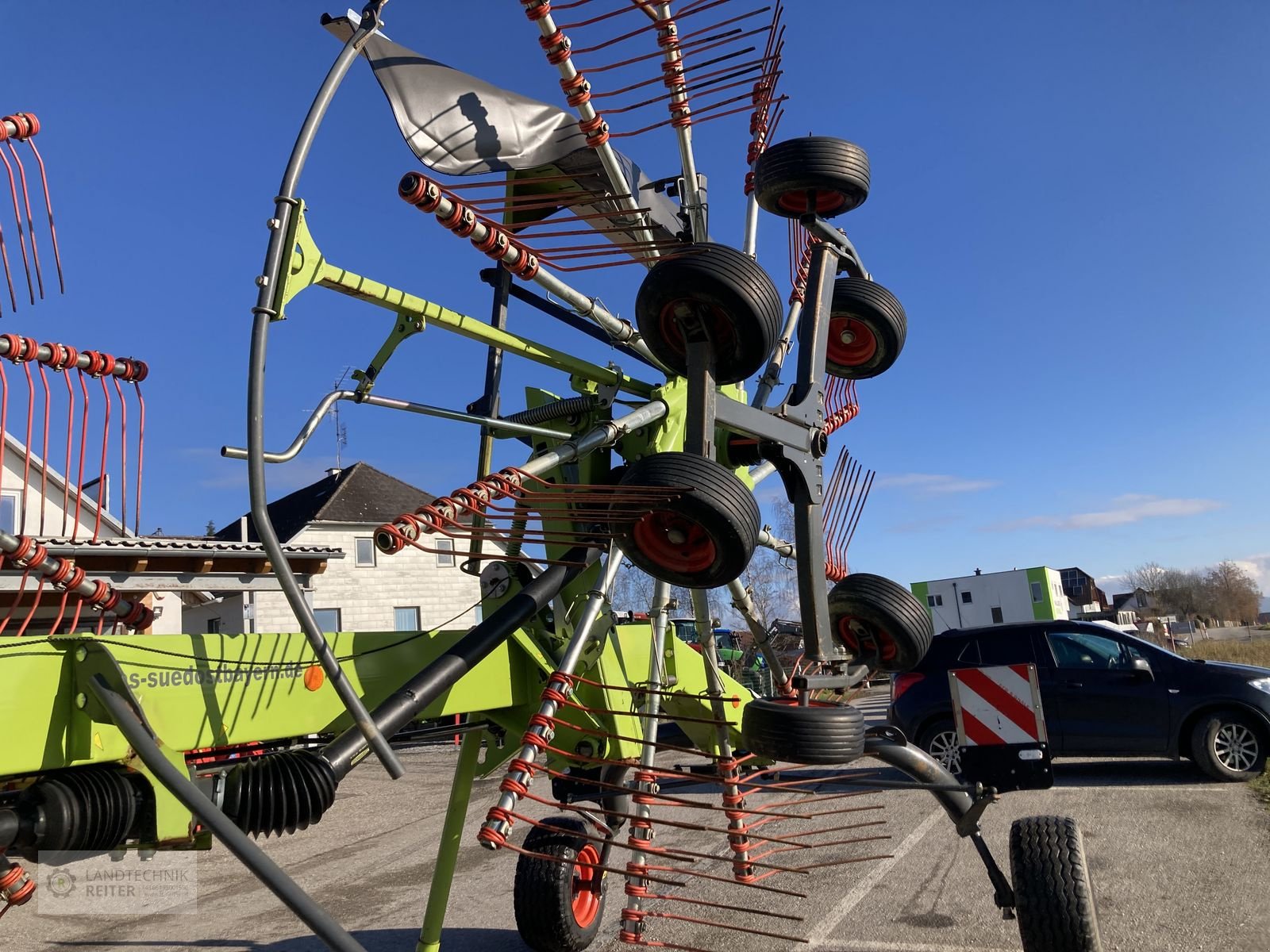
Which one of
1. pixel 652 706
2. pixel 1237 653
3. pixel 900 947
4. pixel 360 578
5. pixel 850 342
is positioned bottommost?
pixel 900 947

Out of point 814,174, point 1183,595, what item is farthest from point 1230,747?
point 1183,595

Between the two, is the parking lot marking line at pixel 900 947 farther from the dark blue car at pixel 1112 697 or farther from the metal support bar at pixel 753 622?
the dark blue car at pixel 1112 697

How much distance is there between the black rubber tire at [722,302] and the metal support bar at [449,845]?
240cm

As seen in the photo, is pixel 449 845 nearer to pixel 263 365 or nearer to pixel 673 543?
pixel 673 543

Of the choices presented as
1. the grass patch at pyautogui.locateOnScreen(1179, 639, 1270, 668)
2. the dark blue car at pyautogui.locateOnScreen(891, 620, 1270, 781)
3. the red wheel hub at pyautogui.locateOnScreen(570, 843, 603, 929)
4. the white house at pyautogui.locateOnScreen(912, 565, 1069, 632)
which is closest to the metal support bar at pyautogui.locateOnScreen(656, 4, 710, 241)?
the red wheel hub at pyautogui.locateOnScreen(570, 843, 603, 929)

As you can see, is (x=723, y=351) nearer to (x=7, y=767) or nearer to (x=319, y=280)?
(x=319, y=280)

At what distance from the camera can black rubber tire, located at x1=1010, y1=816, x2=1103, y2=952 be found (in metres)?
3.99

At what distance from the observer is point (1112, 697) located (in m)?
10.0

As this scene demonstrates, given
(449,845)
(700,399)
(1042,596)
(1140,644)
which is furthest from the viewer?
(1042,596)

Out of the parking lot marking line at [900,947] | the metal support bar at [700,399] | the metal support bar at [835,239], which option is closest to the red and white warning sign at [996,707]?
the parking lot marking line at [900,947]

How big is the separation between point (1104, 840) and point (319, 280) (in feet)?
23.5

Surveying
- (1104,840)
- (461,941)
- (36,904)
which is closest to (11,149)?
(461,941)

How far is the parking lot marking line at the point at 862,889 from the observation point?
540 centimetres

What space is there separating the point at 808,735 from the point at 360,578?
26952mm
